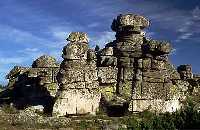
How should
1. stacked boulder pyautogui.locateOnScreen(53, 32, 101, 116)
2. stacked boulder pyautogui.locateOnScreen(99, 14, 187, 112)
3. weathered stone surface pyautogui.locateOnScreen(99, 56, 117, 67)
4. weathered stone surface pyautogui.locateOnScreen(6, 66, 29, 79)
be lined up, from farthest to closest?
1. weathered stone surface pyautogui.locateOnScreen(6, 66, 29, 79)
2. weathered stone surface pyautogui.locateOnScreen(99, 56, 117, 67)
3. stacked boulder pyautogui.locateOnScreen(99, 14, 187, 112)
4. stacked boulder pyautogui.locateOnScreen(53, 32, 101, 116)

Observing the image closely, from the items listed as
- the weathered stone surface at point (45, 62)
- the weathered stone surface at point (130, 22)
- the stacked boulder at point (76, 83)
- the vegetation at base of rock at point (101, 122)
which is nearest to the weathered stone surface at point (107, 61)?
the stacked boulder at point (76, 83)

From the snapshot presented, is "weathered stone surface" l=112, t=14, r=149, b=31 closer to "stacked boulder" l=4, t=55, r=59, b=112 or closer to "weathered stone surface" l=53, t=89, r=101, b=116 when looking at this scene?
"stacked boulder" l=4, t=55, r=59, b=112

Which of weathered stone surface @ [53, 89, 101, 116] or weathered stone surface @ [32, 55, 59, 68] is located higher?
weathered stone surface @ [32, 55, 59, 68]

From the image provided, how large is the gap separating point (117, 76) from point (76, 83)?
7138 millimetres

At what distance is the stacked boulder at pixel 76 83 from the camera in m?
58.4

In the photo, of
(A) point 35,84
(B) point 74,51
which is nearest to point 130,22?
(B) point 74,51

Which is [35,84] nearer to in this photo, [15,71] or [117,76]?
[15,71]

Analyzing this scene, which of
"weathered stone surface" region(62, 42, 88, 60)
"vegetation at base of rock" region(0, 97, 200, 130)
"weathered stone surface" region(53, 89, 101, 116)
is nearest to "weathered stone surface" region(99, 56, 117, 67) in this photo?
"weathered stone surface" region(62, 42, 88, 60)

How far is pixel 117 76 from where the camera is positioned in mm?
63469

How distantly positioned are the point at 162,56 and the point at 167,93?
538 centimetres

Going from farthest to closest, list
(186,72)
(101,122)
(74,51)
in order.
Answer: (186,72) → (74,51) → (101,122)

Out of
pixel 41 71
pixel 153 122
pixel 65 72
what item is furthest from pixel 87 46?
pixel 153 122

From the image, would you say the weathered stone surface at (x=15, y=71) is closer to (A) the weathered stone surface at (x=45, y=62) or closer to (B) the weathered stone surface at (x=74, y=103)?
(A) the weathered stone surface at (x=45, y=62)

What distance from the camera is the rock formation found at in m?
58.9
